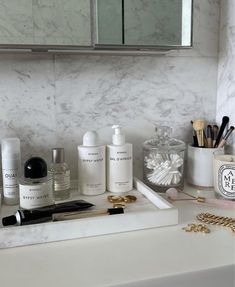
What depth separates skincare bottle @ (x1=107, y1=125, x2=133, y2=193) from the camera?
2.74ft

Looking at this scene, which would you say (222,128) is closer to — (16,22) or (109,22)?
(109,22)

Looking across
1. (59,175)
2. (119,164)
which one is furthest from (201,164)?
(59,175)

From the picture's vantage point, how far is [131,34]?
829 millimetres

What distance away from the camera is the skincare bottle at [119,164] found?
0.83 metres

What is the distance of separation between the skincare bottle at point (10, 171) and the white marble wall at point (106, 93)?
9 centimetres

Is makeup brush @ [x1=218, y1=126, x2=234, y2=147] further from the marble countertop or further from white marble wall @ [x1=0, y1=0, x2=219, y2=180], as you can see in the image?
the marble countertop

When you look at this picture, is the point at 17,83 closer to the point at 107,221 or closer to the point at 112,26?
the point at 112,26

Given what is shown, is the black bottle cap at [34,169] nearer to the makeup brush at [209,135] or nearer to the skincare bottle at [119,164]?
the skincare bottle at [119,164]

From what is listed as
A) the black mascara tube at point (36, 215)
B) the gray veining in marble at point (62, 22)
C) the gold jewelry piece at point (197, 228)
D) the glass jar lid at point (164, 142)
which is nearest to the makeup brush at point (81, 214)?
the black mascara tube at point (36, 215)

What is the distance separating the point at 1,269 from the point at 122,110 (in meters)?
0.53

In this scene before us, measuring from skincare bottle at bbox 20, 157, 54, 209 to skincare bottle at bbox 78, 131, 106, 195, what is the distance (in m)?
0.12

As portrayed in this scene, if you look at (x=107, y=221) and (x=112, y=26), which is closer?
(x=107, y=221)

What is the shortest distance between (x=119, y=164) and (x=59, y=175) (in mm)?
138

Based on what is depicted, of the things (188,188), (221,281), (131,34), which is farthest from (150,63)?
(221,281)
